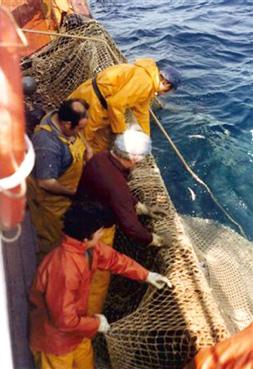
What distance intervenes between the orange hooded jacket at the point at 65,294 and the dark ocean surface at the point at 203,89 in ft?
14.4

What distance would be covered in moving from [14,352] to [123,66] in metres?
3.28

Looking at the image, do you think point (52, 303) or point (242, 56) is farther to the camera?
point (242, 56)

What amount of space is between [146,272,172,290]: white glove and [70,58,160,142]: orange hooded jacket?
1820 mm

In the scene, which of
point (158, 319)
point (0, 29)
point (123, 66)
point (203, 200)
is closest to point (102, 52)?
point (123, 66)

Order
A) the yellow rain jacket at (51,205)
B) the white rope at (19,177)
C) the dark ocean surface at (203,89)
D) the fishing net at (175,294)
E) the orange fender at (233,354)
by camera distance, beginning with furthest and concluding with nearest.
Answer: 1. the dark ocean surface at (203,89)
2. the yellow rain jacket at (51,205)
3. the fishing net at (175,294)
4. the orange fender at (233,354)
5. the white rope at (19,177)

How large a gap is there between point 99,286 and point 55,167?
47.0 inches

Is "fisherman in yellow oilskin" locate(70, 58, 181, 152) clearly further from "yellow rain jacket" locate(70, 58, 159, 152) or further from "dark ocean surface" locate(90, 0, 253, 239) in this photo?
"dark ocean surface" locate(90, 0, 253, 239)

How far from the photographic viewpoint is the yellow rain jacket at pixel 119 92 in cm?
528

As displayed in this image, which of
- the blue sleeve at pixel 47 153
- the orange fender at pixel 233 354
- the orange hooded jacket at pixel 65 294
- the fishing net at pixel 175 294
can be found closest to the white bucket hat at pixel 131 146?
the blue sleeve at pixel 47 153

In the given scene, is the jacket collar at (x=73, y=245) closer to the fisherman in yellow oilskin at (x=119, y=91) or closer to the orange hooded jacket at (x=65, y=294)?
the orange hooded jacket at (x=65, y=294)

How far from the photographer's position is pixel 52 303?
3.44 m

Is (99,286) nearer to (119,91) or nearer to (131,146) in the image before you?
(131,146)

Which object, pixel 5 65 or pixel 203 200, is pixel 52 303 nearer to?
pixel 5 65

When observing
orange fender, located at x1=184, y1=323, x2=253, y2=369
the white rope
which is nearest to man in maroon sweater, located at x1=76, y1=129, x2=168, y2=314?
orange fender, located at x1=184, y1=323, x2=253, y2=369
